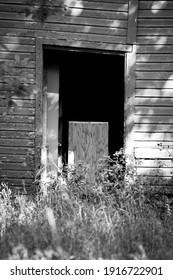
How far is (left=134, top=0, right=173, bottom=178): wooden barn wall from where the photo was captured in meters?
7.20

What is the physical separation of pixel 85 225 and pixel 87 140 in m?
2.25

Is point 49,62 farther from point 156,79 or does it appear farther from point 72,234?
point 72,234

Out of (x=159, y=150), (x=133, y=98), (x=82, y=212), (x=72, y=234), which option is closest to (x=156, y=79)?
(x=133, y=98)

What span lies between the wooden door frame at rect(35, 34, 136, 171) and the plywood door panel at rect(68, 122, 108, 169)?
0.54m

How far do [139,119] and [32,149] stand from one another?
5.81 feet

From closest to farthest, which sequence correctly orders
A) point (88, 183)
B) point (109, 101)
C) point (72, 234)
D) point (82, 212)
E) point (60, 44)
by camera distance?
1. point (72, 234)
2. point (82, 212)
3. point (88, 183)
4. point (60, 44)
5. point (109, 101)

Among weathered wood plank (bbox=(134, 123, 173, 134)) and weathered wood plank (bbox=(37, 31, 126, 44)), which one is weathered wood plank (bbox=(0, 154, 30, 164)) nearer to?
weathered wood plank (bbox=(134, 123, 173, 134))

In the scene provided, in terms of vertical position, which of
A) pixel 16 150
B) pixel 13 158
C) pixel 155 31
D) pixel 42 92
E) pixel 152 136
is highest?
pixel 155 31

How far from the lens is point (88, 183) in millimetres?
5914

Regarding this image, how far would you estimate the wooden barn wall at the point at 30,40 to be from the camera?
702cm

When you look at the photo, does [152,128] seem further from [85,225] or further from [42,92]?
[85,225]

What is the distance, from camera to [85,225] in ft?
15.5

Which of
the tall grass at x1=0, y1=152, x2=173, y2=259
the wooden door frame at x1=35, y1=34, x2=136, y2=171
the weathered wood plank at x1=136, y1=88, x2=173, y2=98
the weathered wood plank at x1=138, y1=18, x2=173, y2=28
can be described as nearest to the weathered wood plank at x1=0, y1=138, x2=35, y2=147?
the wooden door frame at x1=35, y1=34, x2=136, y2=171

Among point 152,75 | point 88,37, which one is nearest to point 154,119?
point 152,75
